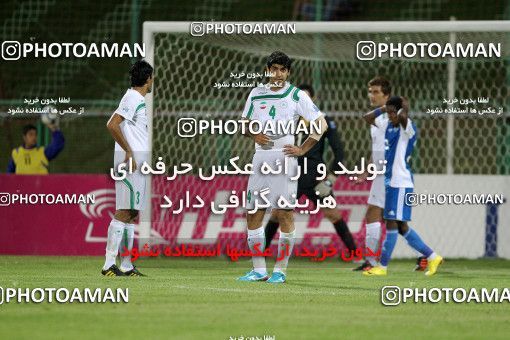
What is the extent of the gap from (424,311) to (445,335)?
4.22 feet

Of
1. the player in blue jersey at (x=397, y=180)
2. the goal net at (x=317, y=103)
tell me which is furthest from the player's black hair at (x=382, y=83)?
the goal net at (x=317, y=103)

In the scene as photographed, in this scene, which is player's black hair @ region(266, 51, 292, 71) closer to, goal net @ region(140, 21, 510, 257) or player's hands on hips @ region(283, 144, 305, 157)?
player's hands on hips @ region(283, 144, 305, 157)

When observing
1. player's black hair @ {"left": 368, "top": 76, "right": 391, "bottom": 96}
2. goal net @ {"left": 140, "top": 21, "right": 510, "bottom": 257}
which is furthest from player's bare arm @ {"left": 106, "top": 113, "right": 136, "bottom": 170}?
player's black hair @ {"left": 368, "top": 76, "right": 391, "bottom": 96}

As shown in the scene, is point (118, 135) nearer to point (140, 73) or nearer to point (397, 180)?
point (140, 73)

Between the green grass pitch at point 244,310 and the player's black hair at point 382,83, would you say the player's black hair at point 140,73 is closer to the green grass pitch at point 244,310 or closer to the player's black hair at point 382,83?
the green grass pitch at point 244,310

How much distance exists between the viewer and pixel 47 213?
49.8 feet

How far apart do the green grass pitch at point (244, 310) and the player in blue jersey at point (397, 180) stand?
0.25m

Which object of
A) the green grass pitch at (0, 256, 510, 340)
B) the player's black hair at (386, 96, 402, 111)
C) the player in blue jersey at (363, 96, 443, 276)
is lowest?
the green grass pitch at (0, 256, 510, 340)

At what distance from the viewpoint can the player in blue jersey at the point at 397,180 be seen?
40.8ft

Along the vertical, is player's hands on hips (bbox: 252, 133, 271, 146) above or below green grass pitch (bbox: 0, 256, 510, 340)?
above

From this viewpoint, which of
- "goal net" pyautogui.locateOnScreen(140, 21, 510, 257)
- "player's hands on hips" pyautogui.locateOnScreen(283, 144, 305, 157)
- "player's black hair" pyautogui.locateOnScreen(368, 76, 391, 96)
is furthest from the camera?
"goal net" pyautogui.locateOnScreen(140, 21, 510, 257)

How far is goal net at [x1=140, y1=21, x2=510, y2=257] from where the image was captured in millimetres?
14539

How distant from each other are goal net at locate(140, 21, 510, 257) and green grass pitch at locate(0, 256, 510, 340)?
262cm

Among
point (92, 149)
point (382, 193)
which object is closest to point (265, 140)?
point (382, 193)
